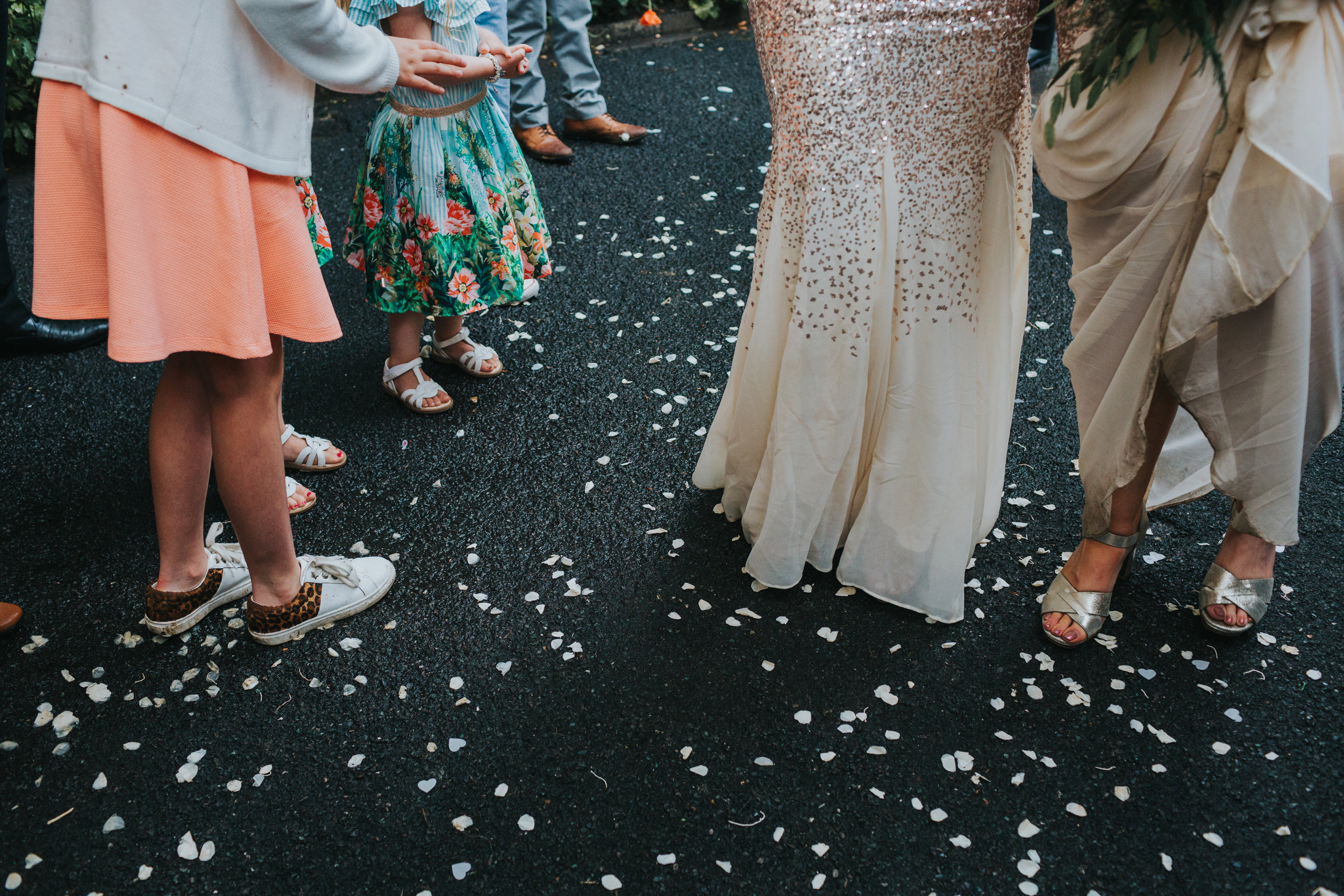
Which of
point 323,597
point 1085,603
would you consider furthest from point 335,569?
point 1085,603

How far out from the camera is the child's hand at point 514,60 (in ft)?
8.28

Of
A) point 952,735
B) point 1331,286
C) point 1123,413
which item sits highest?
point 1331,286

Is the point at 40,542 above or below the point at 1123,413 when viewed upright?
below

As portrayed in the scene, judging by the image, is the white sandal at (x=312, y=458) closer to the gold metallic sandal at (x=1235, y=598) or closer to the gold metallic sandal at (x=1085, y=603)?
the gold metallic sandal at (x=1085, y=603)

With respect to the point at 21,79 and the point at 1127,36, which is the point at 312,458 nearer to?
the point at 1127,36

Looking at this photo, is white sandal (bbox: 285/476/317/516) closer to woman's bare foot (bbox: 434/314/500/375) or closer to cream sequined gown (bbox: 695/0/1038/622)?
woman's bare foot (bbox: 434/314/500/375)

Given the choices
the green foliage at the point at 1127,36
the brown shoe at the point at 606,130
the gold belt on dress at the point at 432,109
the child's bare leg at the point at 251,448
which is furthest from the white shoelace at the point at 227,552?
the brown shoe at the point at 606,130

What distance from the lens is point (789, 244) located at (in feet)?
6.68

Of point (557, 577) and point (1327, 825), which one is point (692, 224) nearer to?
point (557, 577)

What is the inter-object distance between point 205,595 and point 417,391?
940mm

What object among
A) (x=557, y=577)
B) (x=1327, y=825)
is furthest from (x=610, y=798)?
(x=1327, y=825)

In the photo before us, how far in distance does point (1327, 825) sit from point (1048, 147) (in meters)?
1.39

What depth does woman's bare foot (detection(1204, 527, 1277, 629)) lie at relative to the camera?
2.14m

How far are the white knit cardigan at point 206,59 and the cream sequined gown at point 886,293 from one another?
2.96 ft
